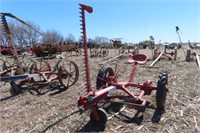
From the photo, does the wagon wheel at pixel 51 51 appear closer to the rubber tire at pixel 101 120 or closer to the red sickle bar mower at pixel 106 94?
the red sickle bar mower at pixel 106 94

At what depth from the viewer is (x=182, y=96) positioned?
Result: 580cm

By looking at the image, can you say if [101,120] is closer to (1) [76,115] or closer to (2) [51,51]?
(1) [76,115]

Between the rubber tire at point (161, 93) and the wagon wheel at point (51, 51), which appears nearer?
the rubber tire at point (161, 93)

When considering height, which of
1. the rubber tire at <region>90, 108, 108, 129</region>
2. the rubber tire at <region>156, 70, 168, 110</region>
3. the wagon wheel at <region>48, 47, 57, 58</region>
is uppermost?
the wagon wheel at <region>48, 47, 57, 58</region>

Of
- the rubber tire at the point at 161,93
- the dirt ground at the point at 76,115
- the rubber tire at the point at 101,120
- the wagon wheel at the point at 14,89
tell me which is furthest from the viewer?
the wagon wheel at the point at 14,89

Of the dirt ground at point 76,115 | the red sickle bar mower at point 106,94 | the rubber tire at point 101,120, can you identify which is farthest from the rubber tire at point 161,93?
the rubber tire at point 101,120

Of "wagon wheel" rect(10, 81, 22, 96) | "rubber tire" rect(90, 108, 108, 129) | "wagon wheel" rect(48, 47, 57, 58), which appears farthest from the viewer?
Result: "wagon wheel" rect(48, 47, 57, 58)

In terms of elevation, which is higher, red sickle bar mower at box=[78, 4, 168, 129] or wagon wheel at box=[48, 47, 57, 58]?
wagon wheel at box=[48, 47, 57, 58]

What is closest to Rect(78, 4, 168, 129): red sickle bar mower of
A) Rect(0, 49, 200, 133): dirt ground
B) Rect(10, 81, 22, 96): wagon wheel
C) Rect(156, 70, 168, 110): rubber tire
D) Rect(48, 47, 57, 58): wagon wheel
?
Rect(156, 70, 168, 110): rubber tire

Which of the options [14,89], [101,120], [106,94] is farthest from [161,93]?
[14,89]

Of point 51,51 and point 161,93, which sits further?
point 51,51

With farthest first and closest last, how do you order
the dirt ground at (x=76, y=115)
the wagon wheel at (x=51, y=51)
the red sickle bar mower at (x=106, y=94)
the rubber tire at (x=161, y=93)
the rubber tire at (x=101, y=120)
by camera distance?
the wagon wheel at (x=51, y=51), the rubber tire at (x=161, y=93), the dirt ground at (x=76, y=115), the rubber tire at (x=101, y=120), the red sickle bar mower at (x=106, y=94)

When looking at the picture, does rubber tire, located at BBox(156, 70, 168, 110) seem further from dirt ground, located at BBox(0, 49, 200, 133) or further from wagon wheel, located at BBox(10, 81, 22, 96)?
wagon wheel, located at BBox(10, 81, 22, 96)

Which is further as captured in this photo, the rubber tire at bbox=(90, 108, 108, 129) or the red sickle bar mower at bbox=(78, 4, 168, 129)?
the rubber tire at bbox=(90, 108, 108, 129)
